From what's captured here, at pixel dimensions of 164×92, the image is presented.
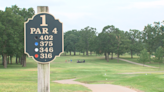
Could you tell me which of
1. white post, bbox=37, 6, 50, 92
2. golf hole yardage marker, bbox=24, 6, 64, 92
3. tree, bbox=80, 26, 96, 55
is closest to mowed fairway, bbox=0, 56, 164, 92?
white post, bbox=37, 6, 50, 92

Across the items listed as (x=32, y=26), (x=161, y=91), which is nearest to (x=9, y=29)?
(x=161, y=91)

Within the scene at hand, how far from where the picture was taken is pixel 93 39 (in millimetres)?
92250

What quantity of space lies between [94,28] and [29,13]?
7277cm

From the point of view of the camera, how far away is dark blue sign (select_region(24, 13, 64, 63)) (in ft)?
19.9

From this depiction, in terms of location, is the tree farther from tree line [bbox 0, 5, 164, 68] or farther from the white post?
the white post

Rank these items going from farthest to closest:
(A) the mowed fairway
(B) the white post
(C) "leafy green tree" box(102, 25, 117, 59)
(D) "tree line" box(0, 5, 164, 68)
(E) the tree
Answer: (E) the tree < (C) "leafy green tree" box(102, 25, 117, 59) < (D) "tree line" box(0, 5, 164, 68) < (A) the mowed fairway < (B) the white post

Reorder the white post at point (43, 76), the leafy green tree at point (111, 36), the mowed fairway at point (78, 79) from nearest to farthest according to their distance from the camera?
the white post at point (43, 76) < the mowed fairway at point (78, 79) < the leafy green tree at point (111, 36)

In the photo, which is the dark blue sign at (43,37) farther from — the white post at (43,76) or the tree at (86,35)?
the tree at (86,35)

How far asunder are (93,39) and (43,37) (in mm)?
86523

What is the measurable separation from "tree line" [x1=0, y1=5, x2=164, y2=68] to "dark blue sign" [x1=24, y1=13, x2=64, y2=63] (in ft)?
126

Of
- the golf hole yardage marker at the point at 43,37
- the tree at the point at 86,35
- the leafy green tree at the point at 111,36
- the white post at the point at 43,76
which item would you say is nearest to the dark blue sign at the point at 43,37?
the golf hole yardage marker at the point at 43,37

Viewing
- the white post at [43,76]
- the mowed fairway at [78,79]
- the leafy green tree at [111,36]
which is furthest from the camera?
the leafy green tree at [111,36]

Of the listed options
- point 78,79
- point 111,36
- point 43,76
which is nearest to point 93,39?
point 111,36

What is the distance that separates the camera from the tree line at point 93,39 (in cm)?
4356
